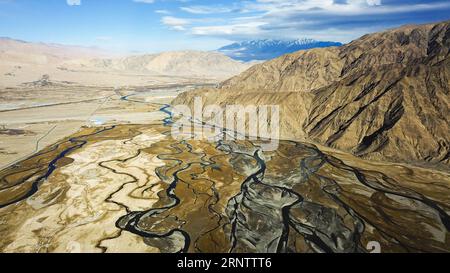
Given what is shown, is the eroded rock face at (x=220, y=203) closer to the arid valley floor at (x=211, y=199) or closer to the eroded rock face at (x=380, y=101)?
the arid valley floor at (x=211, y=199)

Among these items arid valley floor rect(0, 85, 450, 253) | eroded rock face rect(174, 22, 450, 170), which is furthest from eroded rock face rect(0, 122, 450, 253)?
eroded rock face rect(174, 22, 450, 170)

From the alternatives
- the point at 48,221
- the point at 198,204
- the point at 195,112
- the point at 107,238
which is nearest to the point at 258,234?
the point at 198,204

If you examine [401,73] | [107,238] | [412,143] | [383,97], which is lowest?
[107,238]

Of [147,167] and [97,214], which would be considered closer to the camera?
[97,214]

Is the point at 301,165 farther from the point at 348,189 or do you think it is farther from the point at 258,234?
the point at 258,234

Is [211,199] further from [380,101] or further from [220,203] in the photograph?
[380,101]
